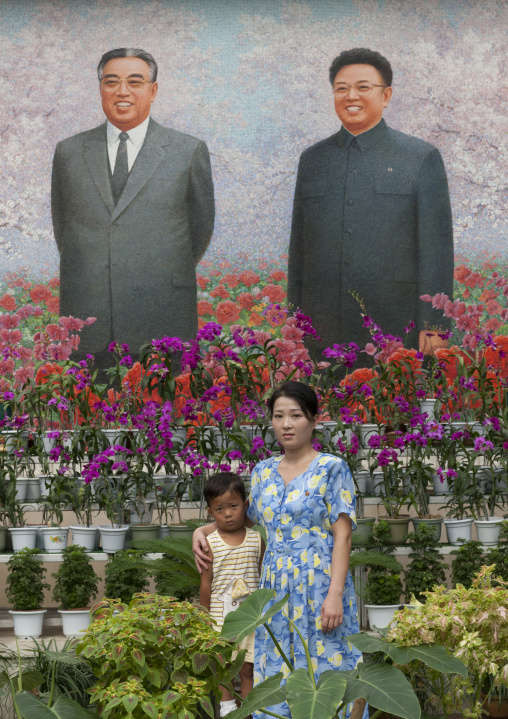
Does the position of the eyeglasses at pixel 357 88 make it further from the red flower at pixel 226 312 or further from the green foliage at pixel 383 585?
the green foliage at pixel 383 585

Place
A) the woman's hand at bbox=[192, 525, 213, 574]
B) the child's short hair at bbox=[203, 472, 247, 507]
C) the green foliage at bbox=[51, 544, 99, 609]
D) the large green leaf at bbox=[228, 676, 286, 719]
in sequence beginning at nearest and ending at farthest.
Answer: the large green leaf at bbox=[228, 676, 286, 719], the woman's hand at bbox=[192, 525, 213, 574], the child's short hair at bbox=[203, 472, 247, 507], the green foliage at bbox=[51, 544, 99, 609]

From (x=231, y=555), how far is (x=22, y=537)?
6.37ft

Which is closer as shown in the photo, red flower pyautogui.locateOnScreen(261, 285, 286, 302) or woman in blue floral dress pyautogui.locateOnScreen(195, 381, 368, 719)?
woman in blue floral dress pyautogui.locateOnScreen(195, 381, 368, 719)

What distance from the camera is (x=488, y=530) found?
15.1ft

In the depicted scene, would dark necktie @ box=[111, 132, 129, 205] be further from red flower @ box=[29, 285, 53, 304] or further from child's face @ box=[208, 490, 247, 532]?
child's face @ box=[208, 490, 247, 532]

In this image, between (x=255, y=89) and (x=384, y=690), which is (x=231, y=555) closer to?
(x=384, y=690)

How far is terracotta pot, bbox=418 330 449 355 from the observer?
6.17 meters

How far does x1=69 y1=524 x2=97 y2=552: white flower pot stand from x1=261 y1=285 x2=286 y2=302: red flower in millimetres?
2445

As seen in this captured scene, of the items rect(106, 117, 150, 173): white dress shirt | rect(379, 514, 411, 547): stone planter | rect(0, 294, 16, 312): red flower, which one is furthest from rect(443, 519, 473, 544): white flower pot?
rect(106, 117, 150, 173): white dress shirt

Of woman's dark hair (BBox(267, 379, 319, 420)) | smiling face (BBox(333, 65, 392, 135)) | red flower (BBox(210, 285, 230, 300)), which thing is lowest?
woman's dark hair (BBox(267, 379, 319, 420))

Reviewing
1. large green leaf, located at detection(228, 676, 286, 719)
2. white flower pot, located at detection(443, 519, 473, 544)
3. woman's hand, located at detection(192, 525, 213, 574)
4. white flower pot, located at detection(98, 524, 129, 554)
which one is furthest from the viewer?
white flower pot, located at detection(443, 519, 473, 544)

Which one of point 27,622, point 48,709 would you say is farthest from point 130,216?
point 48,709

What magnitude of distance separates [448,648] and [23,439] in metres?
A: 3.30

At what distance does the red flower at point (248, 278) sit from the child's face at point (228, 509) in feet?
11.4
